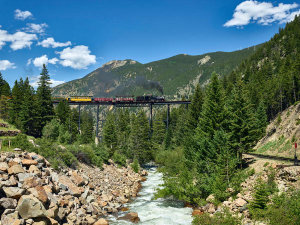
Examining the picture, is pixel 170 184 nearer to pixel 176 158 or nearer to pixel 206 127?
pixel 206 127

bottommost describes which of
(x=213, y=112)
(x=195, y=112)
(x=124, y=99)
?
(x=195, y=112)

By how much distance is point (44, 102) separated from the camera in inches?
1913

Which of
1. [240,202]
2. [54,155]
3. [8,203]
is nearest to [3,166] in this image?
[8,203]

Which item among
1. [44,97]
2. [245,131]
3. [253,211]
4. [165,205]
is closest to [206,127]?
[245,131]

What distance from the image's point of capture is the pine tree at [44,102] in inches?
1838

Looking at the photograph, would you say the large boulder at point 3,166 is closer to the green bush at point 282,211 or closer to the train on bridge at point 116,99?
the green bush at point 282,211

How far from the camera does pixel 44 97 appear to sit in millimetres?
48844

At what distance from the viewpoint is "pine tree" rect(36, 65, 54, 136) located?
46.7 m

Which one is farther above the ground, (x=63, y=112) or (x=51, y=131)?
(x=63, y=112)

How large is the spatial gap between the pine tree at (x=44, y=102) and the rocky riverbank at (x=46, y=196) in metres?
22.9

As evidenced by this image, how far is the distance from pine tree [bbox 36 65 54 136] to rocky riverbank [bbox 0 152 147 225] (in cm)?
2293

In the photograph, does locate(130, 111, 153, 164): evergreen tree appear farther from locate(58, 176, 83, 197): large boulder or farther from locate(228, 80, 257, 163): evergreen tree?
locate(58, 176, 83, 197): large boulder

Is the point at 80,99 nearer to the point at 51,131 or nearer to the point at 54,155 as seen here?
the point at 51,131

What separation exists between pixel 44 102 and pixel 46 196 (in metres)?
36.7
